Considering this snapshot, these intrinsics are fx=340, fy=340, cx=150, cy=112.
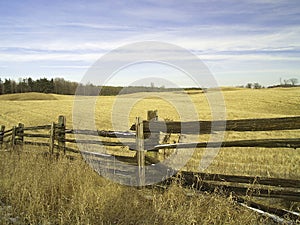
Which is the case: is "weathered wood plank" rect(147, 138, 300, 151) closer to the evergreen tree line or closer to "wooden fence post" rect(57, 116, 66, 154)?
"wooden fence post" rect(57, 116, 66, 154)

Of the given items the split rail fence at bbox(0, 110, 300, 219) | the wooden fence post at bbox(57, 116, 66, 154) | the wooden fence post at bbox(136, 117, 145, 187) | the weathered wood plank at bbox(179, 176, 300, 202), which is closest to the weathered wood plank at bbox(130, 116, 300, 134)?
the split rail fence at bbox(0, 110, 300, 219)

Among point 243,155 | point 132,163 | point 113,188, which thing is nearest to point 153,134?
point 132,163

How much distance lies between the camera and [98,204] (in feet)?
14.9

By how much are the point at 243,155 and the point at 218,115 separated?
14953mm

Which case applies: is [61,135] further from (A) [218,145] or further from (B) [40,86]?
(B) [40,86]

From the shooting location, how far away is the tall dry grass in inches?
168

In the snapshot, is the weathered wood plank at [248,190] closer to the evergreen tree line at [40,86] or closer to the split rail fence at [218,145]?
the split rail fence at [218,145]

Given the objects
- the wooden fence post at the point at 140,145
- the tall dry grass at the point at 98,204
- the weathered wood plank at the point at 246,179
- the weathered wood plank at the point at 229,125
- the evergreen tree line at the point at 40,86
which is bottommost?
the tall dry grass at the point at 98,204

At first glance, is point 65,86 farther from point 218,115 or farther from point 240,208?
point 240,208

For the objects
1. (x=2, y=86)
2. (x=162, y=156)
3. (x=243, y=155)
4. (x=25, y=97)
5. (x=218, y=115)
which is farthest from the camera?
(x=2, y=86)

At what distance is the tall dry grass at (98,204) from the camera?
Result: 427 centimetres

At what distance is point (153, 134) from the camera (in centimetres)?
634

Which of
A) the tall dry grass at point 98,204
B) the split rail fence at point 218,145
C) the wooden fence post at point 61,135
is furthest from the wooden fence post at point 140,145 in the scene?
the wooden fence post at point 61,135

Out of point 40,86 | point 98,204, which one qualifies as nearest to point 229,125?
point 98,204
